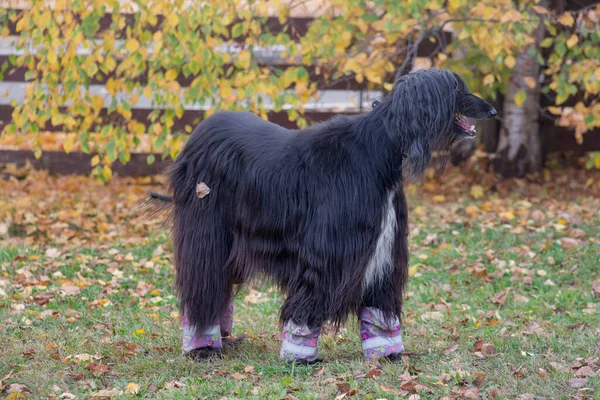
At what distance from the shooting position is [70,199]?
8.35m

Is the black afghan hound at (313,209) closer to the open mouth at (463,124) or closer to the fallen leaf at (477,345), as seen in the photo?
the open mouth at (463,124)

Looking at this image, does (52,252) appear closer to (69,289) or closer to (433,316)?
(69,289)

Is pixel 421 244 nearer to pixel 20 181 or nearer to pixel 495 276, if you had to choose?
pixel 495 276

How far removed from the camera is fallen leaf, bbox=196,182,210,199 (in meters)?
3.96

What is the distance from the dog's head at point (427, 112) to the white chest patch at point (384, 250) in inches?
9.3

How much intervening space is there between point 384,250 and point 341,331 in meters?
1.04

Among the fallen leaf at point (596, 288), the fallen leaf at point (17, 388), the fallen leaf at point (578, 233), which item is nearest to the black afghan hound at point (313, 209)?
the fallen leaf at point (17, 388)

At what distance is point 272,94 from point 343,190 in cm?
324

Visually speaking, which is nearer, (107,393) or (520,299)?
(107,393)

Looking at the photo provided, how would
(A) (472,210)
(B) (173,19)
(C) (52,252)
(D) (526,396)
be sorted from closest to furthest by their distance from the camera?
(D) (526,396)
(B) (173,19)
(C) (52,252)
(A) (472,210)

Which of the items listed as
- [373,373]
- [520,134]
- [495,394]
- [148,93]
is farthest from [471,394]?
[520,134]

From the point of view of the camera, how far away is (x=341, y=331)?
463 centimetres

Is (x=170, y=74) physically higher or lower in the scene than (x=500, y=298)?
higher

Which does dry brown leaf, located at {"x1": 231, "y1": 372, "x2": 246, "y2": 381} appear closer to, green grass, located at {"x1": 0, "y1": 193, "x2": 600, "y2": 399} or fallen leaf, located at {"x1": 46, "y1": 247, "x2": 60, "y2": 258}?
green grass, located at {"x1": 0, "y1": 193, "x2": 600, "y2": 399}
